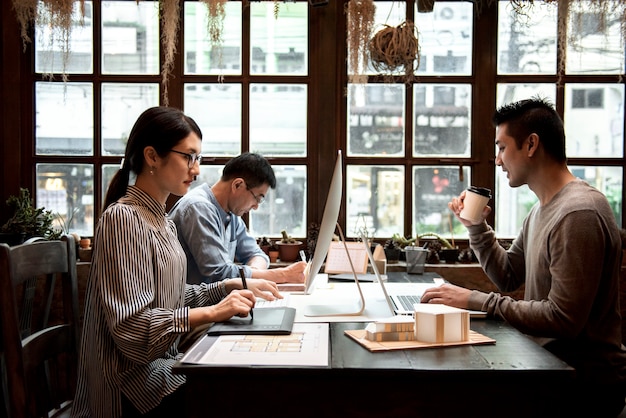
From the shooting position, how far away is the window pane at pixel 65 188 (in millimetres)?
3510

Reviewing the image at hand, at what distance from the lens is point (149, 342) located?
62.2 inches

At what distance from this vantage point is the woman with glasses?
160 cm

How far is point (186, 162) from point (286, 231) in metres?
1.66

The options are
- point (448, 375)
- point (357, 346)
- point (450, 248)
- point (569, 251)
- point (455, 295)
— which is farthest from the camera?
point (450, 248)

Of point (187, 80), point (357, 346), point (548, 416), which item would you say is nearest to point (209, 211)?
point (187, 80)

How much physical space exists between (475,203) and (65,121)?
7.94 feet

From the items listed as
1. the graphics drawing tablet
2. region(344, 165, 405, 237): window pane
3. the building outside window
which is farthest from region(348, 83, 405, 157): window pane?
the graphics drawing tablet

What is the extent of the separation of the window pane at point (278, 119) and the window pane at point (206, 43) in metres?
0.20

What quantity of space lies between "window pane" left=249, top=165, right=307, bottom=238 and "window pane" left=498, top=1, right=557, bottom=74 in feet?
4.45

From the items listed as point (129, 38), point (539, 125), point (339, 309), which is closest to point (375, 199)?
point (539, 125)

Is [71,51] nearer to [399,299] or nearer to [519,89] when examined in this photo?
[399,299]

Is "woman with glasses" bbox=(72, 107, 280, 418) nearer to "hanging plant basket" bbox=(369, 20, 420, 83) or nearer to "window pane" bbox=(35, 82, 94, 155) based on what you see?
"hanging plant basket" bbox=(369, 20, 420, 83)

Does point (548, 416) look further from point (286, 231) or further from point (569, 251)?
point (286, 231)

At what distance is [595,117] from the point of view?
3486 mm
